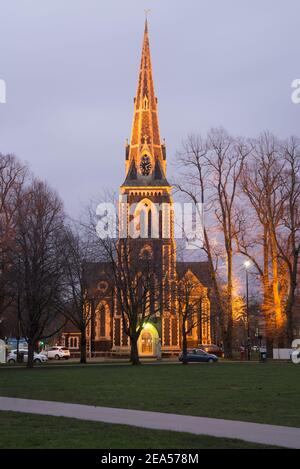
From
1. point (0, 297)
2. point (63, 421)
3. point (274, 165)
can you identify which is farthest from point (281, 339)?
point (63, 421)

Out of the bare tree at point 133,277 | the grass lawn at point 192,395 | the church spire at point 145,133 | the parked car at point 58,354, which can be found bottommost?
the parked car at point 58,354

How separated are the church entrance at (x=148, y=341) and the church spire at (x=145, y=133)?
69.5 feet

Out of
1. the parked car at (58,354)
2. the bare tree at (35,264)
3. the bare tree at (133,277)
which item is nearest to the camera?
the bare tree at (35,264)

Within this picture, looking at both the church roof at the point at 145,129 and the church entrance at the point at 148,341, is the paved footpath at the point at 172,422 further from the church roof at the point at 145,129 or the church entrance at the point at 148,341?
the church roof at the point at 145,129

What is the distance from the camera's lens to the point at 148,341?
86.5 m

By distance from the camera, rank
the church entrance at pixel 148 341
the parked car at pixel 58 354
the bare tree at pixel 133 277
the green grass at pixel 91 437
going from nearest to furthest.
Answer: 1. the green grass at pixel 91 437
2. the bare tree at pixel 133 277
3. the parked car at pixel 58 354
4. the church entrance at pixel 148 341

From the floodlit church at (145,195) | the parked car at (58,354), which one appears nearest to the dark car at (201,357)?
the floodlit church at (145,195)

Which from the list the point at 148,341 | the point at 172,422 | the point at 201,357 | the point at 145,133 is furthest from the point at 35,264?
the point at 145,133

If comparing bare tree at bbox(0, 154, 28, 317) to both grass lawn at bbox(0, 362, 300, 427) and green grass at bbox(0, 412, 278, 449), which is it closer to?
grass lawn at bbox(0, 362, 300, 427)

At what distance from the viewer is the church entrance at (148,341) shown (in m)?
85.9

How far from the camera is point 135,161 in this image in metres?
94.4

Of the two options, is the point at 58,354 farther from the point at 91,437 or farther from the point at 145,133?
the point at 91,437

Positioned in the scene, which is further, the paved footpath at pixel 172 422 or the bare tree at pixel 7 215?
the bare tree at pixel 7 215
